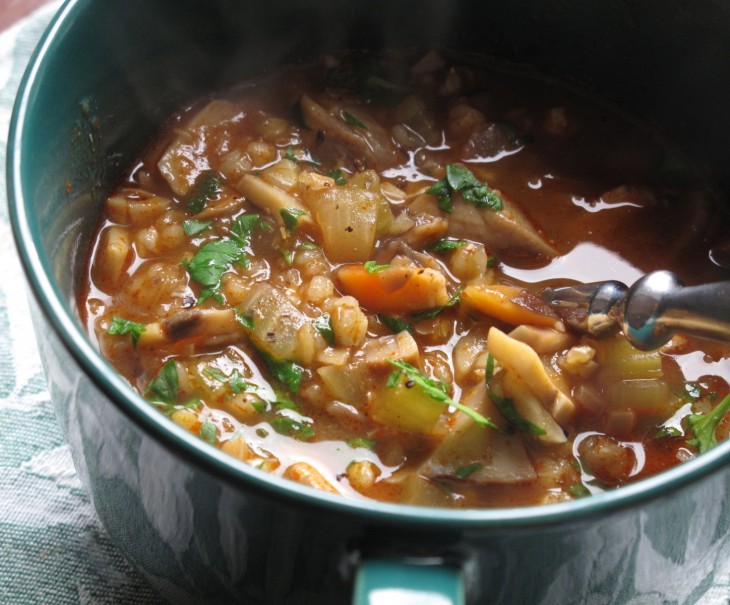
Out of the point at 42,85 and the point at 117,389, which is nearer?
the point at 117,389

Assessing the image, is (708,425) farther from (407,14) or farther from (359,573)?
(407,14)

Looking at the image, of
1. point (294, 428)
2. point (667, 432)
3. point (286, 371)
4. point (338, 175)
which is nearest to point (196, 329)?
point (286, 371)

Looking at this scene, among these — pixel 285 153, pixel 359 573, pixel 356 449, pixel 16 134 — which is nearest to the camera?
pixel 359 573

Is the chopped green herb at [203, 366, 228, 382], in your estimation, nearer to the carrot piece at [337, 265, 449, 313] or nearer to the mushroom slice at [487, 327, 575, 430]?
the carrot piece at [337, 265, 449, 313]

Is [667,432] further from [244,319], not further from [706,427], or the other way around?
[244,319]

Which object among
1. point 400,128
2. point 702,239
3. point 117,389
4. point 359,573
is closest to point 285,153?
point 400,128

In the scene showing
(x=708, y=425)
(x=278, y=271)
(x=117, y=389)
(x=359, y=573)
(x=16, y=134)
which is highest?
(x=16, y=134)

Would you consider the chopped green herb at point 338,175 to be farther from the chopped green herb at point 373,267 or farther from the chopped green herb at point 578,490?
the chopped green herb at point 578,490

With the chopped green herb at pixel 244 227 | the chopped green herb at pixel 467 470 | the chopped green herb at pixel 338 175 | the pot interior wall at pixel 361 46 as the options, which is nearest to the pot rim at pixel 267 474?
the chopped green herb at pixel 467 470
